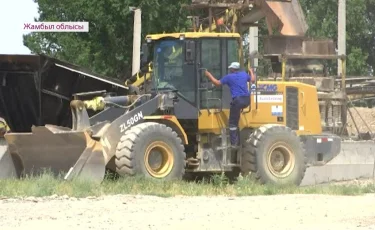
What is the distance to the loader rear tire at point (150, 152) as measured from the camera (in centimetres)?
1436

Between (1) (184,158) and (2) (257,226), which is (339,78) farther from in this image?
(2) (257,226)

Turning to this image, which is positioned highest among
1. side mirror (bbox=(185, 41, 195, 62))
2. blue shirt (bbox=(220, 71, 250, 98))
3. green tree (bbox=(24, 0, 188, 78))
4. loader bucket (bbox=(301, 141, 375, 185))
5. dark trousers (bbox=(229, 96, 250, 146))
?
green tree (bbox=(24, 0, 188, 78))

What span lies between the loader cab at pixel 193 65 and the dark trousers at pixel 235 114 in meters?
0.37

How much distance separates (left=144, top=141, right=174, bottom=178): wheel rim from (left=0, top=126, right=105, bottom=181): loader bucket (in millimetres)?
887

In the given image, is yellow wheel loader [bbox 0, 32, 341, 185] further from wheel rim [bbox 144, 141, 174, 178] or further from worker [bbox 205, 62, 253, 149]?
worker [bbox 205, 62, 253, 149]

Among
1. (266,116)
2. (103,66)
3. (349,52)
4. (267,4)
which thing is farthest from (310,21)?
(266,116)

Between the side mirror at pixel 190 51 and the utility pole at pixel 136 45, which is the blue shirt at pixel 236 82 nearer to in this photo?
the side mirror at pixel 190 51

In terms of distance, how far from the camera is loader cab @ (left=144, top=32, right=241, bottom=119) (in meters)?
15.6

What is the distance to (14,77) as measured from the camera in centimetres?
1830

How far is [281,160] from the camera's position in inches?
647

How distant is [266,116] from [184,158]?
2.35 m

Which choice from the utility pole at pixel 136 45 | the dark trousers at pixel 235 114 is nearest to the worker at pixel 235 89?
the dark trousers at pixel 235 114

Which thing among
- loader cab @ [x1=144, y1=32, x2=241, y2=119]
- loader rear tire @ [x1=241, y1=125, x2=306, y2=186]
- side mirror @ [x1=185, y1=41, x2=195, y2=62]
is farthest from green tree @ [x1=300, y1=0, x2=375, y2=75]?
side mirror @ [x1=185, y1=41, x2=195, y2=62]

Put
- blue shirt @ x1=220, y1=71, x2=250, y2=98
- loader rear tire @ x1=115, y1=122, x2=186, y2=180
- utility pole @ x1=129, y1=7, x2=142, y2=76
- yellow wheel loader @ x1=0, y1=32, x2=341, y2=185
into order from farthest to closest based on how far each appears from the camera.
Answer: utility pole @ x1=129, y1=7, x2=142, y2=76
blue shirt @ x1=220, y1=71, x2=250, y2=98
yellow wheel loader @ x1=0, y1=32, x2=341, y2=185
loader rear tire @ x1=115, y1=122, x2=186, y2=180
